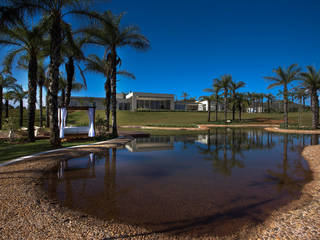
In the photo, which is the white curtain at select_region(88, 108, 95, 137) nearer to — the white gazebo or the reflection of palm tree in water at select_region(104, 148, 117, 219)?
the white gazebo

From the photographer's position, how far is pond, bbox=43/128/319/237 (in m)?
3.15

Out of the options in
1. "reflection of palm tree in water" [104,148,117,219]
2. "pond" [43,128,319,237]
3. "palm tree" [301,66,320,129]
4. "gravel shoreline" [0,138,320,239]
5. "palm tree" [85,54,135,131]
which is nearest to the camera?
"gravel shoreline" [0,138,320,239]

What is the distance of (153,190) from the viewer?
4.43 meters

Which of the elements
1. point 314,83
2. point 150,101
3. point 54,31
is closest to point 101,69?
point 54,31

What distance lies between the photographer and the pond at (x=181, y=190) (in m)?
3.15

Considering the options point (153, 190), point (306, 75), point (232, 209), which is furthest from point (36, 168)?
point (306, 75)

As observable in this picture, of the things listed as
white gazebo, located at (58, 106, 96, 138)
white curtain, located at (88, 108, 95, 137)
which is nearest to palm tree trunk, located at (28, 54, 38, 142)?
white gazebo, located at (58, 106, 96, 138)

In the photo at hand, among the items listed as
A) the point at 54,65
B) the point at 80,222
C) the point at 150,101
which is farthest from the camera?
the point at 150,101

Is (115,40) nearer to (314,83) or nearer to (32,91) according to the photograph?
(32,91)

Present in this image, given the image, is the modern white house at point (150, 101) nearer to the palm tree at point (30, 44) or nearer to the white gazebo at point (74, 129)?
the white gazebo at point (74, 129)

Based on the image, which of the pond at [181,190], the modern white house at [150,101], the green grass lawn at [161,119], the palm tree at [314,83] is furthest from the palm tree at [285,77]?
the modern white house at [150,101]

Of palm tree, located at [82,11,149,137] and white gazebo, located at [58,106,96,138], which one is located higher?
palm tree, located at [82,11,149,137]

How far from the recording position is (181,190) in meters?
4.41

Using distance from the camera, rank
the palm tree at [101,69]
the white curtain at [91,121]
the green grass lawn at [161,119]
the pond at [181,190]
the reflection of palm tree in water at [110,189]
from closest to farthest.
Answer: the pond at [181,190], the reflection of palm tree in water at [110,189], the white curtain at [91,121], the palm tree at [101,69], the green grass lawn at [161,119]
